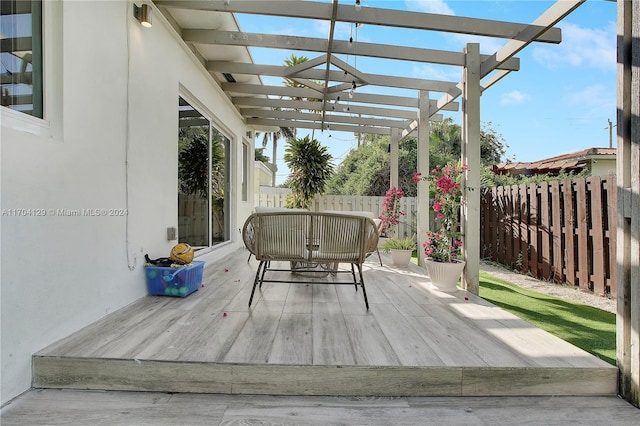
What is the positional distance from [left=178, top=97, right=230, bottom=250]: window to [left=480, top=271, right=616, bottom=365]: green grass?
3568 mm

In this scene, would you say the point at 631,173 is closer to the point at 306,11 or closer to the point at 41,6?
the point at 306,11

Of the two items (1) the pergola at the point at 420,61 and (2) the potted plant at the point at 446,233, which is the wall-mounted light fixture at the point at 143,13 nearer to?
(1) the pergola at the point at 420,61

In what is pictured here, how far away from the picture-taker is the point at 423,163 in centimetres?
461

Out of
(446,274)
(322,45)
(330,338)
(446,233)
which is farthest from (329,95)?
(330,338)

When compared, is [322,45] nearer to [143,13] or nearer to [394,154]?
[143,13]

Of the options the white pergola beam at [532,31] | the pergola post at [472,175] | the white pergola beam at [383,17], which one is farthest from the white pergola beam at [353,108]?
the white pergola beam at [383,17]

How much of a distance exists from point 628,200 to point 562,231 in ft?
10.2

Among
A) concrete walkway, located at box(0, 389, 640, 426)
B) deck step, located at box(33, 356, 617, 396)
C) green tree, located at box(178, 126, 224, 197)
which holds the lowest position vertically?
concrete walkway, located at box(0, 389, 640, 426)

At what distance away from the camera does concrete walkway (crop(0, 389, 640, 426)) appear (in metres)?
1.29

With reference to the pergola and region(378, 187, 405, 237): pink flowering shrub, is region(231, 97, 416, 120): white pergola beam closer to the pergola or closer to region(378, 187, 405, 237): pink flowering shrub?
the pergola

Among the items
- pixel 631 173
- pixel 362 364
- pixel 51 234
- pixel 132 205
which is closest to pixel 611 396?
pixel 631 173

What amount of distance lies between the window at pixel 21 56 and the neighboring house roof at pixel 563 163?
988 cm

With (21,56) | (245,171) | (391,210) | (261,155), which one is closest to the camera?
(21,56)

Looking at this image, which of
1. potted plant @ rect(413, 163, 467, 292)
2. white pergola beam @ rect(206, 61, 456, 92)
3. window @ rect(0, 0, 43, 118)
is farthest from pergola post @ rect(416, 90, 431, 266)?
window @ rect(0, 0, 43, 118)
